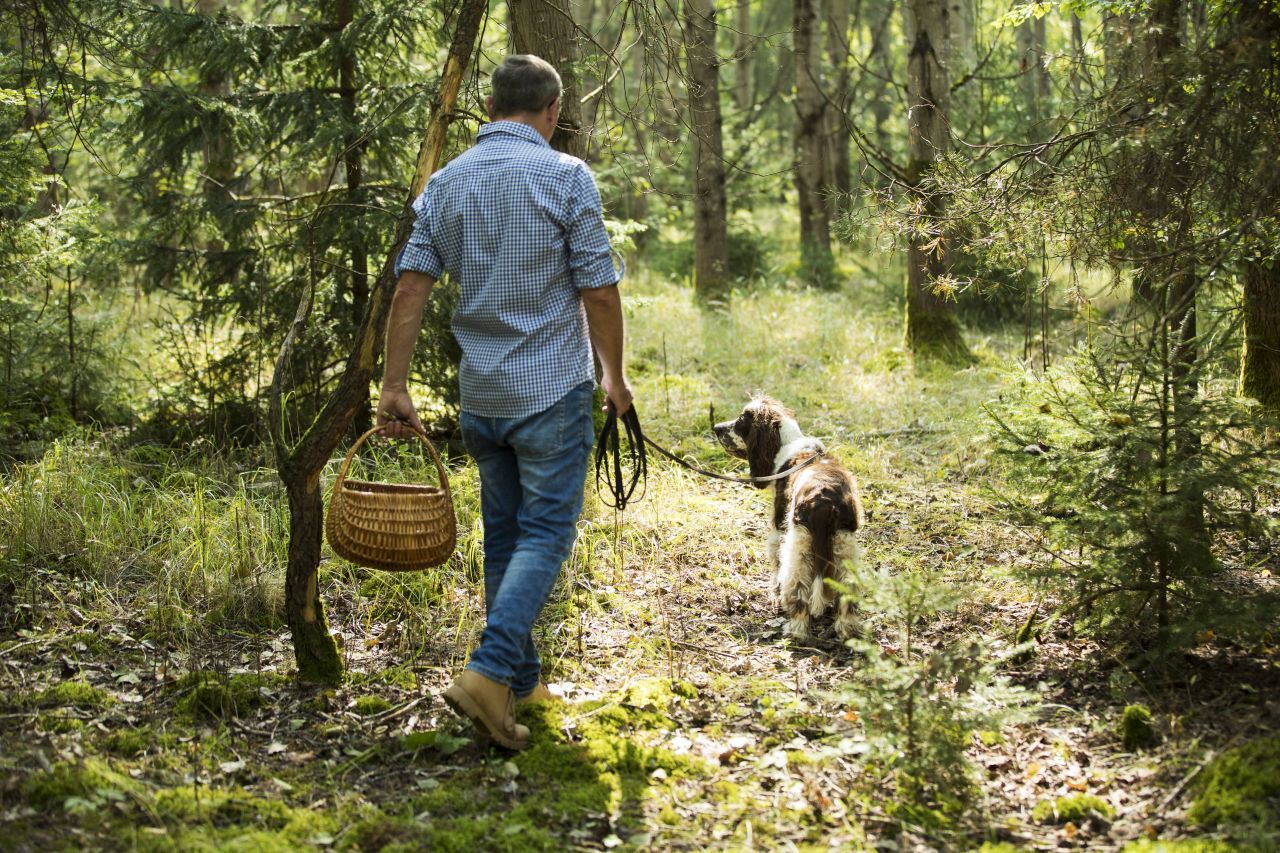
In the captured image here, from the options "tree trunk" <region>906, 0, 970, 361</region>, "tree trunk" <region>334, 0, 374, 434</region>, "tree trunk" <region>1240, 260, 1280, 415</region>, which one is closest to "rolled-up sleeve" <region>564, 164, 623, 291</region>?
"tree trunk" <region>334, 0, 374, 434</region>

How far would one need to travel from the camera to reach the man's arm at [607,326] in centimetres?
366

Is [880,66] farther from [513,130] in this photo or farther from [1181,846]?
[1181,846]

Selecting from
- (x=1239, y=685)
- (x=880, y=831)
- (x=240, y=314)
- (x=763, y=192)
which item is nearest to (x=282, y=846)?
(x=880, y=831)

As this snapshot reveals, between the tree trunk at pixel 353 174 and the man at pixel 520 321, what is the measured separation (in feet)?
13.1

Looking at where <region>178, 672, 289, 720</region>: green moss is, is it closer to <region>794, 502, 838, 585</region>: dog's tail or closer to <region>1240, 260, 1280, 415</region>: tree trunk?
<region>794, 502, 838, 585</region>: dog's tail

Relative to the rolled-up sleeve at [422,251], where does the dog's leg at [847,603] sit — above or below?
below

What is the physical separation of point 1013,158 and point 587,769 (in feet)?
11.8

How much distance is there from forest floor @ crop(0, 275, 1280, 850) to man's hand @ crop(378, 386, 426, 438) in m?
1.14

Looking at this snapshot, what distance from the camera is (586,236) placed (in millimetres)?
3609

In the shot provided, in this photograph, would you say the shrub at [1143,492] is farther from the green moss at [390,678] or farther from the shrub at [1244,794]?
the green moss at [390,678]

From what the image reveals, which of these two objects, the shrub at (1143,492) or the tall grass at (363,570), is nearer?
the shrub at (1143,492)

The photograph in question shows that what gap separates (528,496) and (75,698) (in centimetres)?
194

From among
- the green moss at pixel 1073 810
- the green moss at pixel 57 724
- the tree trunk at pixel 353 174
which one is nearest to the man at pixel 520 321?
the green moss at pixel 57 724

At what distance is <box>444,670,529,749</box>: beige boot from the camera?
3.51 m
